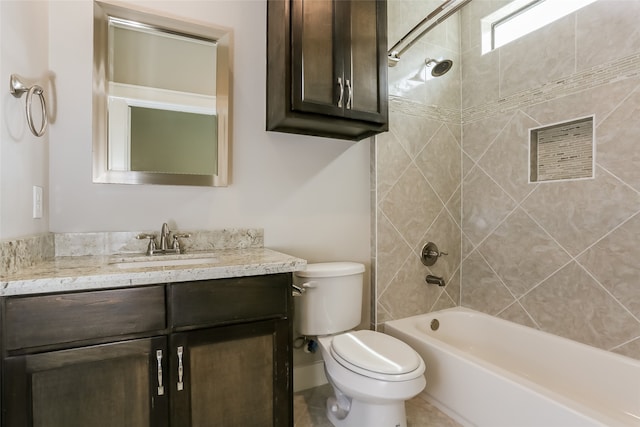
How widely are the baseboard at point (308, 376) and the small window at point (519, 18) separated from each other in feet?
7.89

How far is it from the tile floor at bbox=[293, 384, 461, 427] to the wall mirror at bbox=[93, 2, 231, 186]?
1281 mm

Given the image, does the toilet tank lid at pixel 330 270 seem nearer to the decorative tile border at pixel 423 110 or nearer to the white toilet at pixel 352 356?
the white toilet at pixel 352 356

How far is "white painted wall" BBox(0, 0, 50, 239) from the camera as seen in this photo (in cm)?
106

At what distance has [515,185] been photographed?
6.71ft

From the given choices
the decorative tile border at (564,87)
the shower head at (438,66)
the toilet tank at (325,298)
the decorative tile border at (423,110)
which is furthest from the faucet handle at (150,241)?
the decorative tile border at (564,87)

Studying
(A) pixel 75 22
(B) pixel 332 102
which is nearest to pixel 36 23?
(A) pixel 75 22

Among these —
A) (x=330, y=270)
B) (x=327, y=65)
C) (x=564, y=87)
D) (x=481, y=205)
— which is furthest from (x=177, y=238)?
(x=564, y=87)

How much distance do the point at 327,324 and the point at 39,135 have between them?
59.6 inches

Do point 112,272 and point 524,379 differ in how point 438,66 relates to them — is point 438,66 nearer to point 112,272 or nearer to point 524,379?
point 524,379

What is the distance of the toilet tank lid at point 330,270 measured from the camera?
65.8 inches

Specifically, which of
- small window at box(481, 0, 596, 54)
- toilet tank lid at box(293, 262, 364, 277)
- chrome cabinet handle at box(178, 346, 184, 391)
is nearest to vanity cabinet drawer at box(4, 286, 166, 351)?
chrome cabinet handle at box(178, 346, 184, 391)

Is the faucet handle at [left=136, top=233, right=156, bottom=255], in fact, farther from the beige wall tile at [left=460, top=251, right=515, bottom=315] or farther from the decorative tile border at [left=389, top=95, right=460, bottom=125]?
the beige wall tile at [left=460, top=251, right=515, bottom=315]

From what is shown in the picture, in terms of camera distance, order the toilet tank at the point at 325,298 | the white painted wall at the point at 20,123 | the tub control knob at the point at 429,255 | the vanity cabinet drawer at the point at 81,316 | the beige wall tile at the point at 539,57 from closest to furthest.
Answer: the vanity cabinet drawer at the point at 81,316, the white painted wall at the point at 20,123, the toilet tank at the point at 325,298, the beige wall tile at the point at 539,57, the tub control knob at the point at 429,255

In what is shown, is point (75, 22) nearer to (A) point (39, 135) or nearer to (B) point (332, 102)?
(A) point (39, 135)
